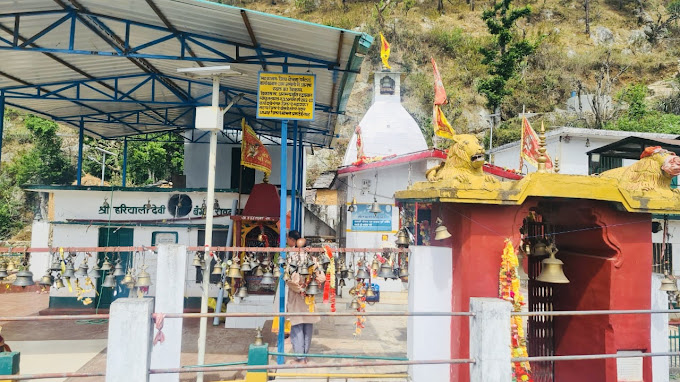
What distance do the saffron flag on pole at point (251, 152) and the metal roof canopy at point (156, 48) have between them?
1.39 meters

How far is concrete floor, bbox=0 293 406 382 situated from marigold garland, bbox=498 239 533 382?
7.54 ft

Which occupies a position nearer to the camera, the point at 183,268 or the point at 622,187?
the point at 622,187

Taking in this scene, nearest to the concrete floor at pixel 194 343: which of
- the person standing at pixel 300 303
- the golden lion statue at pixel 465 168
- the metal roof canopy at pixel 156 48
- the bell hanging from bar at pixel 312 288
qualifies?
the person standing at pixel 300 303

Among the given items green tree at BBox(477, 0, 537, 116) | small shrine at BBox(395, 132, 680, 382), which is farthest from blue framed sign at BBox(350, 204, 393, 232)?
green tree at BBox(477, 0, 537, 116)

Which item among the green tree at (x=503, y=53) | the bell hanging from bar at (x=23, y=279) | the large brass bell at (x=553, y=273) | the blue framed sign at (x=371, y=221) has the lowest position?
the bell hanging from bar at (x=23, y=279)

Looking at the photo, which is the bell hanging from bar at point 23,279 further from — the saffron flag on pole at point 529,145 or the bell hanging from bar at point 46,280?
the saffron flag on pole at point 529,145

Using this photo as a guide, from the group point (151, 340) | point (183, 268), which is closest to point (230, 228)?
point (183, 268)

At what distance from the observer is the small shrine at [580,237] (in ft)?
18.0

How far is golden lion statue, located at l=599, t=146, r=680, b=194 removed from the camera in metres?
5.62

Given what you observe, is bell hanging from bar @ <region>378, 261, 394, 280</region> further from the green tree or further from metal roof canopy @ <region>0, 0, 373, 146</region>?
the green tree

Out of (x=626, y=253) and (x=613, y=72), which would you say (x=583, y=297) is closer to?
(x=626, y=253)

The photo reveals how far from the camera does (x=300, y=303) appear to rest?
317 inches

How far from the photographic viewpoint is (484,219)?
5609 millimetres

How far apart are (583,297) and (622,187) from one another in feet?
6.11
